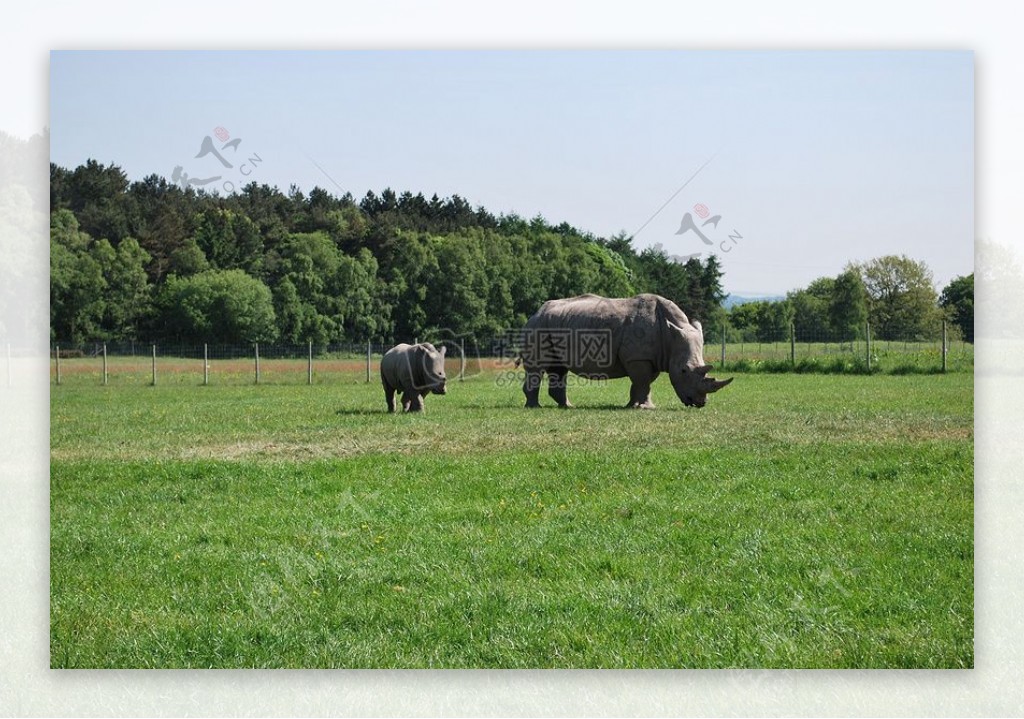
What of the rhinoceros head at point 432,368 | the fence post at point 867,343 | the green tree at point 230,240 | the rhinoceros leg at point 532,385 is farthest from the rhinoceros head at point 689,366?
the green tree at point 230,240

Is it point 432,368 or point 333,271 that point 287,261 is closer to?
point 333,271

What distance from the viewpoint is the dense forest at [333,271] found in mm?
10602

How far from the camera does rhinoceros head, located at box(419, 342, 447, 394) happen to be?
13.7 m

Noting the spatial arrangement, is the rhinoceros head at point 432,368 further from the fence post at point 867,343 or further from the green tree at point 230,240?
the fence post at point 867,343

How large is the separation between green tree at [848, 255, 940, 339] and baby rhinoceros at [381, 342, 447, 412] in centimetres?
550

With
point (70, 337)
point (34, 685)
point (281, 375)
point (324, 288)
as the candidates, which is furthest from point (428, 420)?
point (34, 685)

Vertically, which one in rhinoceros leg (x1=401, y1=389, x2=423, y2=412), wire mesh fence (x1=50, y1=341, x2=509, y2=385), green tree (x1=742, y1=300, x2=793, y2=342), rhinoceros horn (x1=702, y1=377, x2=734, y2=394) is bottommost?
rhinoceros leg (x1=401, y1=389, x2=423, y2=412)

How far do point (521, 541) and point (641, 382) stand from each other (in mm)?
8468

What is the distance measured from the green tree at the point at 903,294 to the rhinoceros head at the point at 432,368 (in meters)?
5.47

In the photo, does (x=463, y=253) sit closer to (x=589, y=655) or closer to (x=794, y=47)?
(x=794, y=47)

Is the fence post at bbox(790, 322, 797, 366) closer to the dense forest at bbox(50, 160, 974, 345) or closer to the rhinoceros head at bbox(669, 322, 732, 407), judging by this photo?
the dense forest at bbox(50, 160, 974, 345)

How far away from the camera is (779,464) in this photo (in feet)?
33.9

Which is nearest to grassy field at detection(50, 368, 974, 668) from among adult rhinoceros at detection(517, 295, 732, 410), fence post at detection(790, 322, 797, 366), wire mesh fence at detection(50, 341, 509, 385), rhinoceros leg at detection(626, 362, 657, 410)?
wire mesh fence at detection(50, 341, 509, 385)

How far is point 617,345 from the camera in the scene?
16.4 meters
